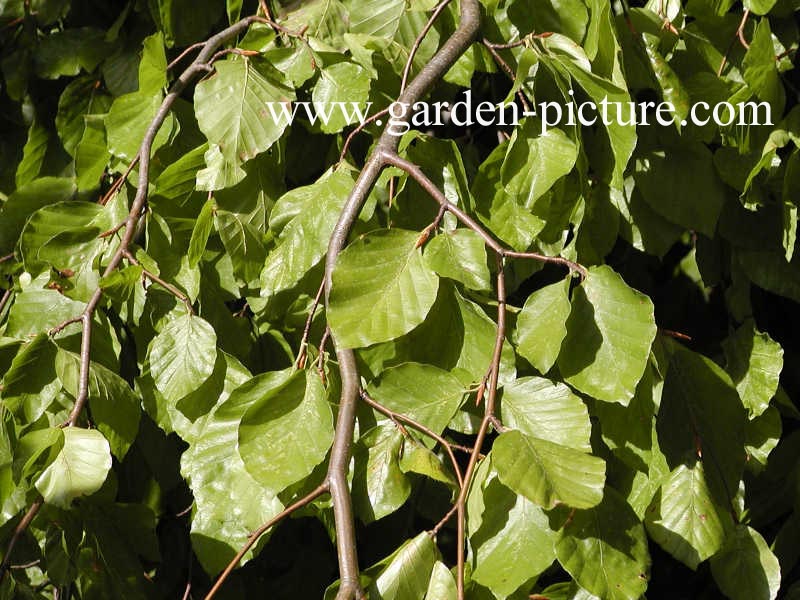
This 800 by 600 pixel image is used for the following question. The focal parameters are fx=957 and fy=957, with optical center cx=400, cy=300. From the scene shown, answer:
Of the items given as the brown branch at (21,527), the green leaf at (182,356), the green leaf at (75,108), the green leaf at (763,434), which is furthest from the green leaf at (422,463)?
the green leaf at (75,108)

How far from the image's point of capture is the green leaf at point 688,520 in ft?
2.82

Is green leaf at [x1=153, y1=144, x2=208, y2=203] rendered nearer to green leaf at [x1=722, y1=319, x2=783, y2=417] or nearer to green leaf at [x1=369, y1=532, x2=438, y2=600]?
green leaf at [x1=369, y1=532, x2=438, y2=600]

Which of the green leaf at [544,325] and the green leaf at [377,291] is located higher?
the green leaf at [377,291]

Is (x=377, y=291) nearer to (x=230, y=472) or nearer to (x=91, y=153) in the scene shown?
(x=230, y=472)

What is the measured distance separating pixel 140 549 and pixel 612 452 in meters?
0.49

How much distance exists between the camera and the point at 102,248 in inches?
38.6

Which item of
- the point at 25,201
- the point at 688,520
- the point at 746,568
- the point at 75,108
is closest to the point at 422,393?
the point at 688,520

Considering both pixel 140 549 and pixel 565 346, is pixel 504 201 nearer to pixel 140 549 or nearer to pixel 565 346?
pixel 565 346

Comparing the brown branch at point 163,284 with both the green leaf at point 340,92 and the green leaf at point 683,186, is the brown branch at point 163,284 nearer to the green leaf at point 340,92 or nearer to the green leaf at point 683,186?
the green leaf at point 340,92

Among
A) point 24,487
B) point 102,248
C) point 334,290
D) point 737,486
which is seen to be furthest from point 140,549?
point 737,486

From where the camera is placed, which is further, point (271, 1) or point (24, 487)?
point (271, 1)

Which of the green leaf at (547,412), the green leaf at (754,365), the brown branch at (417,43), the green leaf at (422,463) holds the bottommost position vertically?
the green leaf at (754,365)

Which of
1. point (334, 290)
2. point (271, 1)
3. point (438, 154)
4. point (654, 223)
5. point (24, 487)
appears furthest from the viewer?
point (271, 1)

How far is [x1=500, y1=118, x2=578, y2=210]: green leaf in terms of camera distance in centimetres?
84
